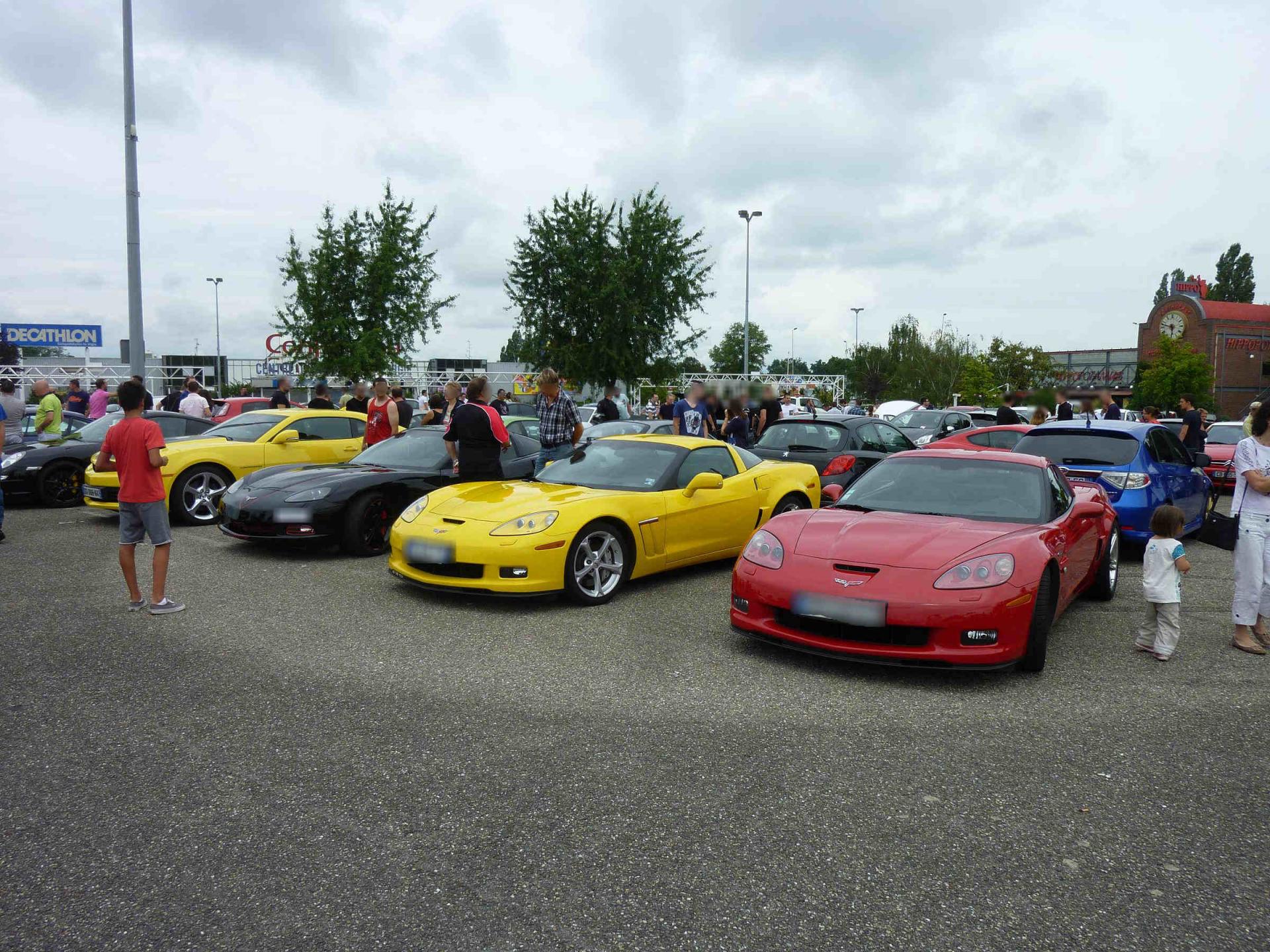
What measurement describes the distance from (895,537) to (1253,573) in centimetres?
229

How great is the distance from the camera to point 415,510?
7293 millimetres

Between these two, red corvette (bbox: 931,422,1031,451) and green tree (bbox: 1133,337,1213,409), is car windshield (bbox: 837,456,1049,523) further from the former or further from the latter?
green tree (bbox: 1133,337,1213,409)

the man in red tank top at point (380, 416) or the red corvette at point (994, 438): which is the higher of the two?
the man in red tank top at point (380, 416)

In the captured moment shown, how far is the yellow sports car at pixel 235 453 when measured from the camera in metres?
10.2

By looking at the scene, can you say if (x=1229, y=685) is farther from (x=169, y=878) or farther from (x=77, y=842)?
(x=77, y=842)

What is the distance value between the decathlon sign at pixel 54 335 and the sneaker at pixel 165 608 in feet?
193

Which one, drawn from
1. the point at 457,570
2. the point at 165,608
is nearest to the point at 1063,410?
the point at 457,570

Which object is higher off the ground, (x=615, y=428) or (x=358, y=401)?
(x=358, y=401)

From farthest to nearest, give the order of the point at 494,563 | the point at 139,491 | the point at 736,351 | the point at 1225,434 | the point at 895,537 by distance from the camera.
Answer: the point at 736,351
the point at 1225,434
the point at 494,563
the point at 139,491
the point at 895,537

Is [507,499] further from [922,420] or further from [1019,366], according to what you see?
[1019,366]

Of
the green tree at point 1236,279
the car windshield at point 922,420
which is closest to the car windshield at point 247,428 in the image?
the car windshield at point 922,420

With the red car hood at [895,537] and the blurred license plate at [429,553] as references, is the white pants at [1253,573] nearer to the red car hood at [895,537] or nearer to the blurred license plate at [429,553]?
the red car hood at [895,537]

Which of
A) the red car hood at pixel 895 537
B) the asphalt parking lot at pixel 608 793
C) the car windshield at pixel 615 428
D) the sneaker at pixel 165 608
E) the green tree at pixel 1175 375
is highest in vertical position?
the green tree at pixel 1175 375

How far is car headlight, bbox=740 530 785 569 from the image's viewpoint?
17.7ft
